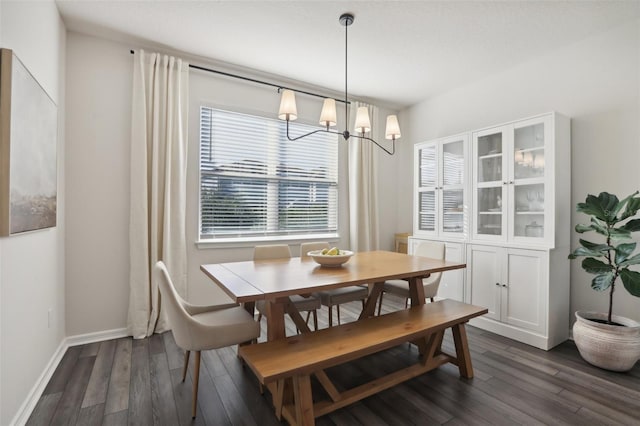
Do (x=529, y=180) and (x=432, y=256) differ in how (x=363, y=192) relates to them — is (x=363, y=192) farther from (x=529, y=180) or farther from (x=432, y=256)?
(x=529, y=180)

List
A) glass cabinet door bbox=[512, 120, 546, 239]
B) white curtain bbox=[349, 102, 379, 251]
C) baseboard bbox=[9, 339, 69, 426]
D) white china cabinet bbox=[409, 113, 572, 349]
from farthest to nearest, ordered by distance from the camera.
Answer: white curtain bbox=[349, 102, 379, 251] → glass cabinet door bbox=[512, 120, 546, 239] → white china cabinet bbox=[409, 113, 572, 349] → baseboard bbox=[9, 339, 69, 426]

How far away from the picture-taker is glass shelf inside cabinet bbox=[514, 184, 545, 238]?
287 cm

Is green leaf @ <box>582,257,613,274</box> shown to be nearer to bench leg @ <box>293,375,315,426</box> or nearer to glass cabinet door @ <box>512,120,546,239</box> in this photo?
glass cabinet door @ <box>512,120,546,239</box>

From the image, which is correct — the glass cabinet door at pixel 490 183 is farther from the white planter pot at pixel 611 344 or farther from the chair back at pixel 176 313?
the chair back at pixel 176 313

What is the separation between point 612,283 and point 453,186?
1.66 metres

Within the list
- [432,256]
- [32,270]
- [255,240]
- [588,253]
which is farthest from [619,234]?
[32,270]

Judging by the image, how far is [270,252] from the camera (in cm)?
297

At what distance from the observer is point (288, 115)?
7.68 ft

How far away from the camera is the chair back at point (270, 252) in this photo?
292cm

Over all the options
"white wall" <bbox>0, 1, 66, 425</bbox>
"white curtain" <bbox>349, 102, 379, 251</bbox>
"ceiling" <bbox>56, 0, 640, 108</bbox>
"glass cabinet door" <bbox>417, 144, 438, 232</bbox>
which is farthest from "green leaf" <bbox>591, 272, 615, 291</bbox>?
"white wall" <bbox>0, 1, 66, 425</bbox>

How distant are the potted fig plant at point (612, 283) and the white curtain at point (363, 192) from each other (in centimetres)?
233

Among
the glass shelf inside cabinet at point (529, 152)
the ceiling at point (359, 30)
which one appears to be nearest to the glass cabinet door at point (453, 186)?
the glass shelf inside cabinet at point (529, 152)

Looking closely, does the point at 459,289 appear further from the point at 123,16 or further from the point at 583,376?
the point at 123,16

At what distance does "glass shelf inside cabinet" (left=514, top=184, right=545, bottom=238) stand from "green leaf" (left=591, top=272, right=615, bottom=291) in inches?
22.0
